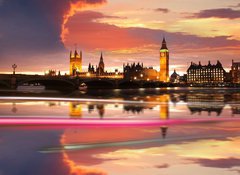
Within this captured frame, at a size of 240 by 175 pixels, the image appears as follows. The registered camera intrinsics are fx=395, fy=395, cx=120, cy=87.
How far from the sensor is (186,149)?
9.85 meters

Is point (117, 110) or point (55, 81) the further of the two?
point (55, 81)

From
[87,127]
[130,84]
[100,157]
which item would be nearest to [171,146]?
[100,157]

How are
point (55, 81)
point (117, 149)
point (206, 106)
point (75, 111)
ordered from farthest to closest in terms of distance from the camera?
point (55, 81) < point (206, 106) < point (75, 111) < point (117, 149)

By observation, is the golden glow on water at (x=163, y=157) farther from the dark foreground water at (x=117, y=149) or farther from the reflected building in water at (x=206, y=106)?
the reflected building in water at (x=206, y=106)

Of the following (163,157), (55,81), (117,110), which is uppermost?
(55,81)

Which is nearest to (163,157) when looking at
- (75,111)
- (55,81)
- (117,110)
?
(75,111)

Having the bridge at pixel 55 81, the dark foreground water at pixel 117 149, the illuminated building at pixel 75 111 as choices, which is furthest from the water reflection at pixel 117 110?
the bridge at pixel 55 81

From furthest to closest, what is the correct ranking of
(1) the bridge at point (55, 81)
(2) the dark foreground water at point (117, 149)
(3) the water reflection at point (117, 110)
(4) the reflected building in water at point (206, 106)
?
(1) the bridge at point (55, 81), (4) the reflected building in water at point (206, 106), (3) the water reflection at point (117, 110), (2) the dark foreground water at point (117, 149)

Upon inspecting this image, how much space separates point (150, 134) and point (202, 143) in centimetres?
213

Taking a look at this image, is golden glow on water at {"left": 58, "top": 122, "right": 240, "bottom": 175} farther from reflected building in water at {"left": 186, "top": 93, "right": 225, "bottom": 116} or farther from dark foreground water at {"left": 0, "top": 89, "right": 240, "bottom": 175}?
reflected building in water at {"left": 186, "top": 93, "right": 225, "bottom": 116}

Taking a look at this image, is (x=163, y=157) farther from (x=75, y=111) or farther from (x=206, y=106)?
(x=206, y=106)

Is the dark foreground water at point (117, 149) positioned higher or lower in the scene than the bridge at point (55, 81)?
lower

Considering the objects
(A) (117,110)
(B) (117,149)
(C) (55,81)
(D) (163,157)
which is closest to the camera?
(D) (163,157)

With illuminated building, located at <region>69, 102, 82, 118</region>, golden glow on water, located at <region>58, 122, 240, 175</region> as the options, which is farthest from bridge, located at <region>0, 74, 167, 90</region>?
golden glow on water, located at <region>58, 122, 240, 175</region>
